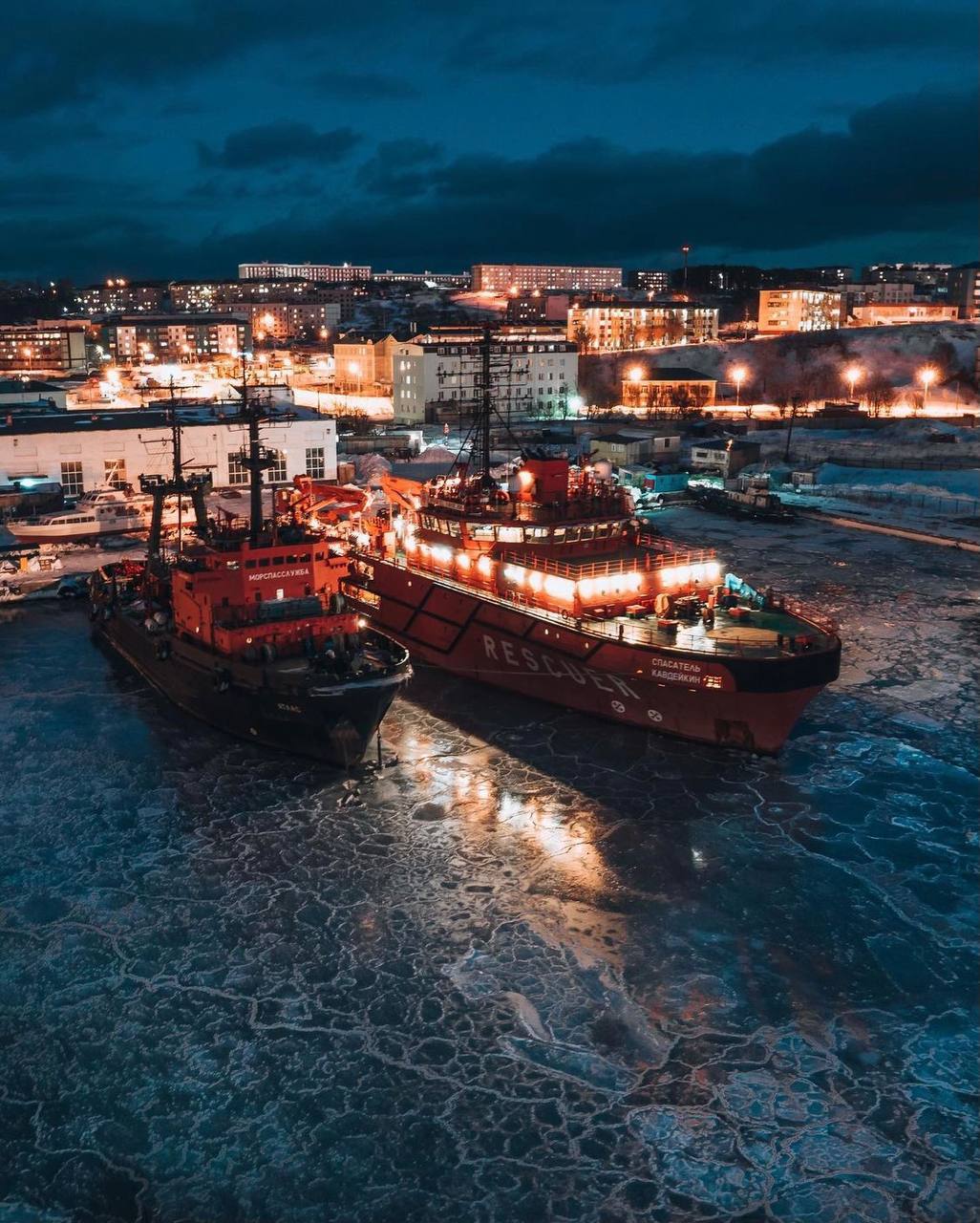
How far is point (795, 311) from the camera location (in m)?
120

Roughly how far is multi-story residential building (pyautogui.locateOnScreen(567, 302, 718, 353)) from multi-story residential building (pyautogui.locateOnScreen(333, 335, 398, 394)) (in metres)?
30.6

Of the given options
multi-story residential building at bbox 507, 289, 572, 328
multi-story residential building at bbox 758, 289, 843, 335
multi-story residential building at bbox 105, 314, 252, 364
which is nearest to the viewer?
multi-story residential building at bbox 758, 289, 843, 335

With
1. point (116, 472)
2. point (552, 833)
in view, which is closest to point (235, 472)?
point (116, 472)

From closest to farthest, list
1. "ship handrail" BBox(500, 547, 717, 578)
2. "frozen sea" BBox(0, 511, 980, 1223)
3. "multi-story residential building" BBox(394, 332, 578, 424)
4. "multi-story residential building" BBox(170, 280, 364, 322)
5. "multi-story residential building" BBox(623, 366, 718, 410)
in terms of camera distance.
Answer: "frozen sea" BBox(0, 511, 980, 1223), "ship handrail" BBox(500, 547, 717, 578), "multi-story residential building" BBox(394, 332, 578, 424), "multi-story residential building" BBox(623, 366, 718, 410), "multi-story residential building" BBox(170, 280, 364, 322)

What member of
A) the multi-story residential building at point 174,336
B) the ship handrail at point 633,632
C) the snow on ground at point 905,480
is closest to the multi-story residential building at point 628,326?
the multi-story residential building at point 174,336

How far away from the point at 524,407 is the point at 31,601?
52711mm

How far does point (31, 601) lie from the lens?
113 feet

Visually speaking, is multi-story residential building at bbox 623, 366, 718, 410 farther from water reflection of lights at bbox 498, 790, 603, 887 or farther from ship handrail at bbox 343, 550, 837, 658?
water reflection of lights at bbox 498, 790, 603, 887

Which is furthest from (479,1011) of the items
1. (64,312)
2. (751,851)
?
(64,312)

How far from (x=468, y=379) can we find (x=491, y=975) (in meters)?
74.1

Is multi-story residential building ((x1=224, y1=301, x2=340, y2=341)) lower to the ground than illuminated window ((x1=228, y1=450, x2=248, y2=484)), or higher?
higher

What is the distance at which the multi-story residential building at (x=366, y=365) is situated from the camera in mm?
89000

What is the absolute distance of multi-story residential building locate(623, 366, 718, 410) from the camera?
277 feet

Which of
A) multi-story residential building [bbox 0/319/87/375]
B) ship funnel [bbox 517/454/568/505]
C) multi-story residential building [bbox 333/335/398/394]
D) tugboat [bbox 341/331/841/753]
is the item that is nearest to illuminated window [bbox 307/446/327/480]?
tugboat [bbox 341/331/841/753]
